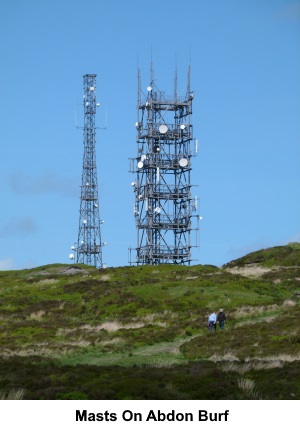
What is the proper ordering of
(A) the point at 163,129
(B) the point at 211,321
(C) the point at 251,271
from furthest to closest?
(A) the point at 163,129 < (C) the point at 251,271 < (B) the point at 211,321

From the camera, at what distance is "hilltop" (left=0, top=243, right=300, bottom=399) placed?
130ft

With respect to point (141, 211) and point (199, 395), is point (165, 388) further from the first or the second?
point (141, 211)

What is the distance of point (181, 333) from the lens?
62.3 meters

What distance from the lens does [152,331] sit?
208 ft

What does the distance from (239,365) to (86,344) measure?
14.6 m

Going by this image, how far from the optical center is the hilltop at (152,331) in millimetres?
39656
